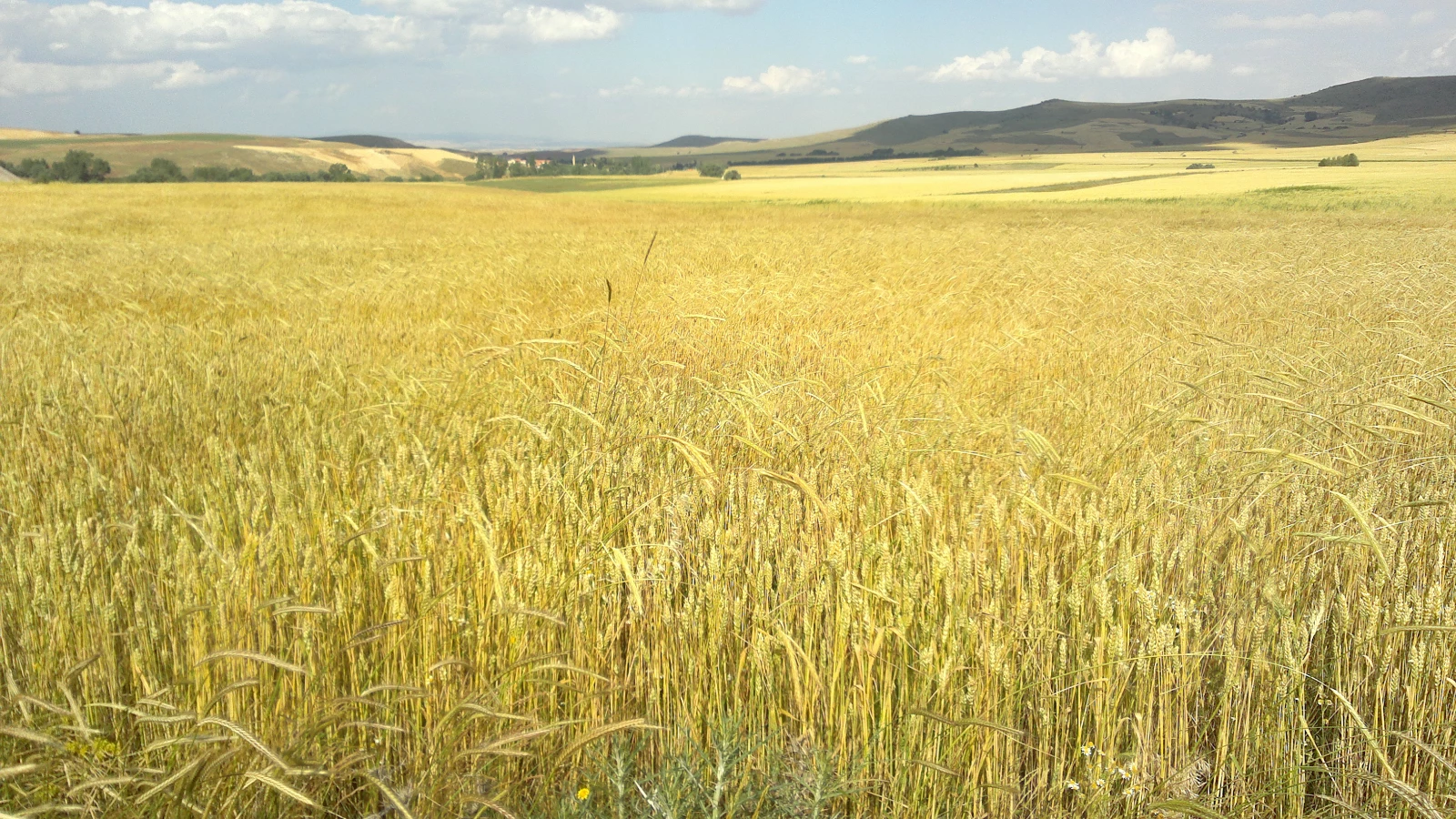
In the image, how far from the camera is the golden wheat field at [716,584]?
4.14ft

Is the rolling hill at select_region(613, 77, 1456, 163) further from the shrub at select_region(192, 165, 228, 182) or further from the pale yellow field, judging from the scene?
the shrub at select_region(192, 165, 228, 182)

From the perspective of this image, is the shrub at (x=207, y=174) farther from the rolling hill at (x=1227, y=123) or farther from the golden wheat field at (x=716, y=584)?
the golden wheat field at (x=716, y=584)

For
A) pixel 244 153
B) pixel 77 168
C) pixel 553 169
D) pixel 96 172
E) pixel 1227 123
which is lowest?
pixel 77 168

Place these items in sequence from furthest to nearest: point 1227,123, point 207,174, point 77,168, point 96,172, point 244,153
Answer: point 244,153 < point 1227,123 < point 96,172 < point 207,174 < point 77,168

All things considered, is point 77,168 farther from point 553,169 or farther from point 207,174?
point 553,169

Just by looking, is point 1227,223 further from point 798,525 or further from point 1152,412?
point 798,525

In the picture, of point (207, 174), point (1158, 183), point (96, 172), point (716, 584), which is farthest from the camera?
point (96, 172)

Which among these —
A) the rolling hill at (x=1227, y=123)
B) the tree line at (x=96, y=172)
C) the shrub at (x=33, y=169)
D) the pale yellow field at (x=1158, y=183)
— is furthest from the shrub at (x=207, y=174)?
the rolling hill at (x=1227, y=123)

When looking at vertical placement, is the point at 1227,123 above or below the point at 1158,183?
above

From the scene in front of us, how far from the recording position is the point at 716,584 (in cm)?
149

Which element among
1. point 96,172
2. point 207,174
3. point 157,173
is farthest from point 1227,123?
point 96,172

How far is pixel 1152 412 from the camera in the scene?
2725mm

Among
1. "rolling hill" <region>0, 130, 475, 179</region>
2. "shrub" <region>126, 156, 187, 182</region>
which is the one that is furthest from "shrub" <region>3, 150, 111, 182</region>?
"rolling hill" <region>0, 130, 475, 179</region>

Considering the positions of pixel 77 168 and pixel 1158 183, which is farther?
pixel 77 168
